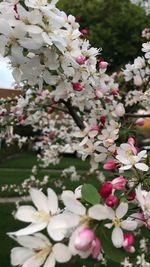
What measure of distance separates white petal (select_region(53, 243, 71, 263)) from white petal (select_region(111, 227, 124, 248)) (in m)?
0.13

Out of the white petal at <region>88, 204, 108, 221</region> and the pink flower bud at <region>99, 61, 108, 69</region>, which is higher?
the pink flower bud at <region>99, 61, 108, 69</region>

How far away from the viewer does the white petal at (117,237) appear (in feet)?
3.46

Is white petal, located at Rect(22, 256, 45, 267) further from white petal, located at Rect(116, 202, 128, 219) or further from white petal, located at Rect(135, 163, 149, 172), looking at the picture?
white petal, located at Rect(135, 163, 149, 172)

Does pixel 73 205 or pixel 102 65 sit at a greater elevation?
pixel 102 65

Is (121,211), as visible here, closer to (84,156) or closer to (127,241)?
(127,241)

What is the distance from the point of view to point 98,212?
3.33 feet

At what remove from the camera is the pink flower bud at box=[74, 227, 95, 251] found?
932mm

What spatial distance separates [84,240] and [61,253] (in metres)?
0.06

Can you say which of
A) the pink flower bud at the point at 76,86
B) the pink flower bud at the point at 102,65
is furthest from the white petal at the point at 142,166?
the pink flower bud at the point at 102,65

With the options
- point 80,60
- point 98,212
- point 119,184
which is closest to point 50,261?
point 98,212

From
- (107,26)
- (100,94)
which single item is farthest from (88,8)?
(100,94)

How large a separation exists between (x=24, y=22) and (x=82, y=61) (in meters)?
0.37

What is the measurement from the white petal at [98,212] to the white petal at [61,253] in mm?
78

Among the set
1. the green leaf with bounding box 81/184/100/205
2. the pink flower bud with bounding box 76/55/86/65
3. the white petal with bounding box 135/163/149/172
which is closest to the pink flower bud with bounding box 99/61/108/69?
the pink flower bud with bounding box 76/55/86/65
